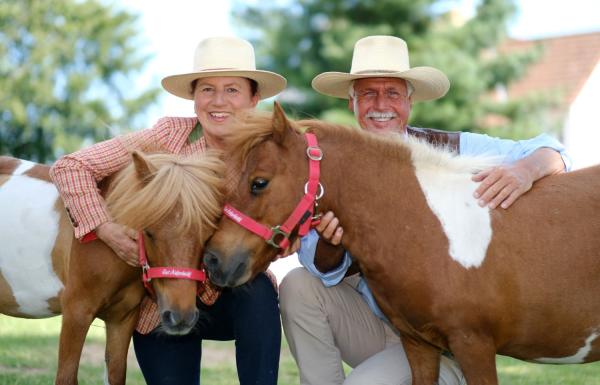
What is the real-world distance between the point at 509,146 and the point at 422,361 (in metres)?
1.39

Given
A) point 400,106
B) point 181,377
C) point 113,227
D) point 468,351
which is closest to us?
point 468,351

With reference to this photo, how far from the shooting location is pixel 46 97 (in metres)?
29.2

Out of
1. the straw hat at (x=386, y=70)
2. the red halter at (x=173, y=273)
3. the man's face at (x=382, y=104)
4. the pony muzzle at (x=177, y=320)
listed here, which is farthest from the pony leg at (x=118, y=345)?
the straw hat at (x=386, y=70)

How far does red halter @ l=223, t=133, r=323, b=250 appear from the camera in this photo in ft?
11.4

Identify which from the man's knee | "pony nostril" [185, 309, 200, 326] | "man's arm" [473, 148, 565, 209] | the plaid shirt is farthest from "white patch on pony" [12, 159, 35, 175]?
"man's arm" [473, 148, 565, 209]

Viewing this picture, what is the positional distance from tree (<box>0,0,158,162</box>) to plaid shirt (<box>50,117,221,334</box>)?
24872 mm

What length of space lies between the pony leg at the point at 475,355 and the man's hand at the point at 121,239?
1702 mm

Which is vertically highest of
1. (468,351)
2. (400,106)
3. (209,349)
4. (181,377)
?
(400,106)

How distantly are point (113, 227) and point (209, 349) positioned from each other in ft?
14.7

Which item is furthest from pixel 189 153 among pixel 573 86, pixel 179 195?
pixel 573 86

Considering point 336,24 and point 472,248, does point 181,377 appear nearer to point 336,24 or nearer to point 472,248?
point 472,248

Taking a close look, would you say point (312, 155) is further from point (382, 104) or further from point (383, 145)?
point (382, 104)

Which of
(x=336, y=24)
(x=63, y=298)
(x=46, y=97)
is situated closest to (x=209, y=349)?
(x=63, y=298)

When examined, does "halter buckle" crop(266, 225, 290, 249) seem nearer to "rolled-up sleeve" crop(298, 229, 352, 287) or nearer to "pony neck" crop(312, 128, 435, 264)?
"pony neck" crop(312, 128, 435, 264)
